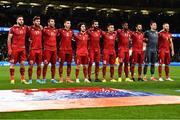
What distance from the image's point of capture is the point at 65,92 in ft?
34.0

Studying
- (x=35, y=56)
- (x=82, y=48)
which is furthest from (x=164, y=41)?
(x=35, y=56)

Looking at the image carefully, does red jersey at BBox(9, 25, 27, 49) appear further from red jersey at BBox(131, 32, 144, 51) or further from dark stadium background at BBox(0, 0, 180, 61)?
dark stadium background at BBox(0, 0, 180, 61)

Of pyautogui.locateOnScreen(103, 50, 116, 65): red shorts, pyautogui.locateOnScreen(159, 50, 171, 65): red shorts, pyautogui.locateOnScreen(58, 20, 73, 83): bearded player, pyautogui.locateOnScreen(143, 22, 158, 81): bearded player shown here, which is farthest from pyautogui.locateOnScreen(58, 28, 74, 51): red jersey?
pyautogui.locateOnScreen(159, 50, 171, 65): red shorts

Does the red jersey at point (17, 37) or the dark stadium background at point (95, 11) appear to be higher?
the dark stadium background at point (95, 11)

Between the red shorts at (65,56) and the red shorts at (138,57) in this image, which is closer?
the red shorts at (65,56)

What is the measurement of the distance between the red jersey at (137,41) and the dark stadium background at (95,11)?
20.5 meters

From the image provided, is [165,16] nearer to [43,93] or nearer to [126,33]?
[126,33]

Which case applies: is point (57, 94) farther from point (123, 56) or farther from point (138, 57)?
point (138, 57)

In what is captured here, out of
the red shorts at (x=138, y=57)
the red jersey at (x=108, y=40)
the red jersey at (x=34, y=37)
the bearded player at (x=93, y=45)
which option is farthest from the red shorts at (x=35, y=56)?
the red shorts at (x=138, y=57)

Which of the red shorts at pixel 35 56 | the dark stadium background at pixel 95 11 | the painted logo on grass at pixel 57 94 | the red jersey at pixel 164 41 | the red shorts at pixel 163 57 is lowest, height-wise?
the painted logo on grass at pixel 57 94

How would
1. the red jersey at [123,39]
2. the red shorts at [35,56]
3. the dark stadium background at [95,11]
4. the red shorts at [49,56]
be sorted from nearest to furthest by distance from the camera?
the red shorts at [35,56]
the red shorts at [49,56]
the red jersey at [123,39]
the dark stadium background at [95,11]

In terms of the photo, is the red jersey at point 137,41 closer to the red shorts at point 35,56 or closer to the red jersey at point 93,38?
the red jersey at point 93,38

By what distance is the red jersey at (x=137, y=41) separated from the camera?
1504cm

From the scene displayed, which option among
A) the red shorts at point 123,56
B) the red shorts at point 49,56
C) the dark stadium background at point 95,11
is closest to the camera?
the red shorts at point 49,56
